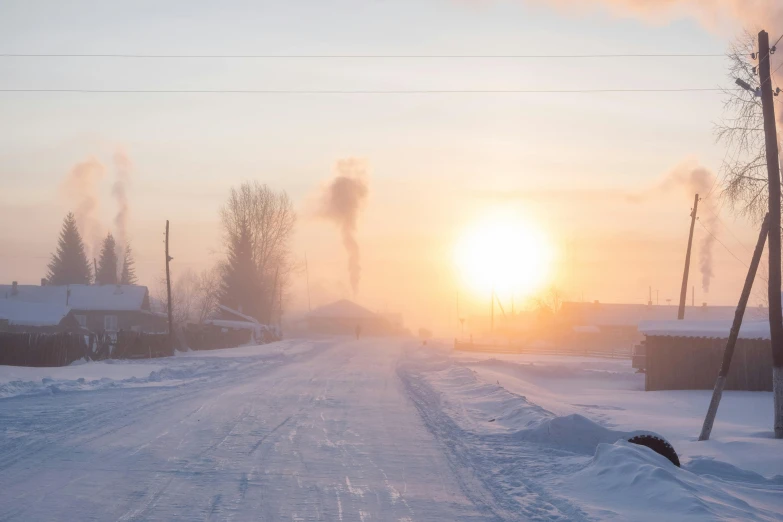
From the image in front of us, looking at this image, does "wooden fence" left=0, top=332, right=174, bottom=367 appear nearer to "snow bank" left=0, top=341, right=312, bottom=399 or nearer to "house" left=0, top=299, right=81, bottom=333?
"snow bank" left=0, top=341, right=312, bottom=399

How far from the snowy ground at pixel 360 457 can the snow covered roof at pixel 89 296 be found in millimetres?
51049

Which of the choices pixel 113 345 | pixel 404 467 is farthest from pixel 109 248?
pixel 404 467

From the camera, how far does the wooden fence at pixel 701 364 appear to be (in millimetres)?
25750

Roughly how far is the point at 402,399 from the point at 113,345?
77.9 feet

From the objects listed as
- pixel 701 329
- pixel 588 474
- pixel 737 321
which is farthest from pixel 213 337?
pixel 588 474

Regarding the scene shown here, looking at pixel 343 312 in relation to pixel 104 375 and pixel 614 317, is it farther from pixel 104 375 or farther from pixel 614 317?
pixel 104 375

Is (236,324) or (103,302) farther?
(103,302)

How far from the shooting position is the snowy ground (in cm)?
838

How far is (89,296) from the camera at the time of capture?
72875mm

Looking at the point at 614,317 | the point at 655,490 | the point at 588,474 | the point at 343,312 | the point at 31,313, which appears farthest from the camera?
the point at 343,312

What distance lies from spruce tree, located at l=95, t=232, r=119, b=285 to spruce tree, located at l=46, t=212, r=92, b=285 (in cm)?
919

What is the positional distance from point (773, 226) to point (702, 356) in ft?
41.9

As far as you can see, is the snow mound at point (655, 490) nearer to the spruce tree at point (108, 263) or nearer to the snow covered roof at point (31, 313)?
the snow covered roof at point (31, 313)

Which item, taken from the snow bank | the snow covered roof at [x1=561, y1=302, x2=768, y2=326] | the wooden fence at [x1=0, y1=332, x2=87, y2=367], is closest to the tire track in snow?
the snow bank
